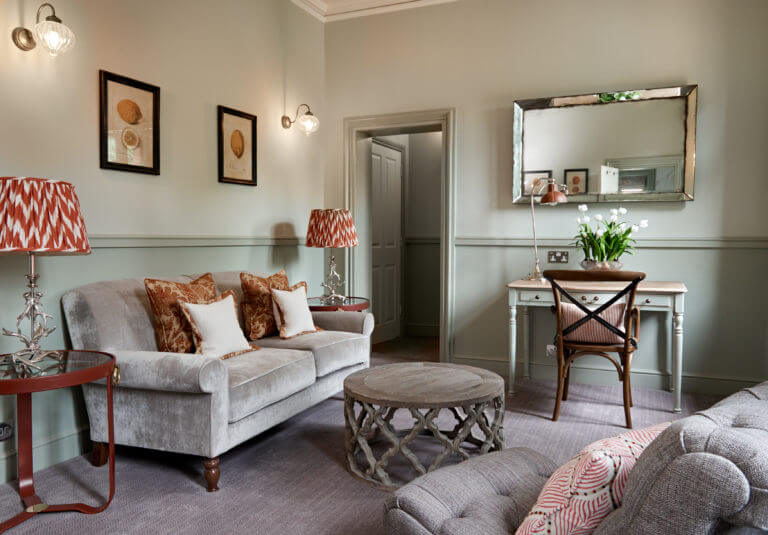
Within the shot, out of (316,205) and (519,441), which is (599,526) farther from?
(316,205)

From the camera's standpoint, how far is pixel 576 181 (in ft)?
13.6

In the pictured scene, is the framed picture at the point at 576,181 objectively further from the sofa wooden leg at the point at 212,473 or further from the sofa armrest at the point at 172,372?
the sofa wooden leg at the point at 212,473

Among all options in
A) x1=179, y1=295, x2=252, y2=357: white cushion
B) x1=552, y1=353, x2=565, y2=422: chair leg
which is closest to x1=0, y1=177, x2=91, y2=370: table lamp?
x1=179, y1=295, x2=252, y2=357: white cushion

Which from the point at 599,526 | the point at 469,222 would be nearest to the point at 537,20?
the point at 469,222

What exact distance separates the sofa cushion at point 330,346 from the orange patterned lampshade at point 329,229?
0.82 meters

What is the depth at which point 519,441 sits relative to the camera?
3.00m

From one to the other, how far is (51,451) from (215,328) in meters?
0.91

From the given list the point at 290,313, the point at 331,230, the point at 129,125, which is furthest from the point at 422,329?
the point at 129,125

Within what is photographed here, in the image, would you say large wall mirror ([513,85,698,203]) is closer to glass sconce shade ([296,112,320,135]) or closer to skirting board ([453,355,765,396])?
skirting board ([453,355,765,396])

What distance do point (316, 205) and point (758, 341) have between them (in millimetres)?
3459

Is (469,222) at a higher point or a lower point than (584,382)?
higher

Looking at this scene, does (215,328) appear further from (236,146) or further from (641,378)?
(641,378)

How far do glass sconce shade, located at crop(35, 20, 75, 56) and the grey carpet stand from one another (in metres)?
1.91

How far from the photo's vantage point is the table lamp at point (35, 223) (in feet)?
6.77
